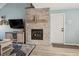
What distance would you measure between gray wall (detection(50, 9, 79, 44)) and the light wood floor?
0.15 metres

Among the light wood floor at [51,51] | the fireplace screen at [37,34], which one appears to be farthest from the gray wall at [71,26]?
the fireplace screen at [37,34]

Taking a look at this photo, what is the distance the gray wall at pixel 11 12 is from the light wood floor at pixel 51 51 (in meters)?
0.54

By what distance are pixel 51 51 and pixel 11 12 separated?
90 centimetres

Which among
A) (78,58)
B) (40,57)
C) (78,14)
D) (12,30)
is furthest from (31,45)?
(78,14)

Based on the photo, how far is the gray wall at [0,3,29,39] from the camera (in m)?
1.97

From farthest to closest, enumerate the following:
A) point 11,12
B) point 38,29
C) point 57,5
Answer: point 38,29, point 11,12, point 57,5

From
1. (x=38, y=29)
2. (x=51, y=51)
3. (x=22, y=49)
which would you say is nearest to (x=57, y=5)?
(x=38, y=29)

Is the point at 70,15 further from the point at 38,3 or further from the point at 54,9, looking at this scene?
the point at 38,3

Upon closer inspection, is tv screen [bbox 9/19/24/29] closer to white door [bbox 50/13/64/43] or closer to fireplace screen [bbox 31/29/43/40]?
fireplace screen [bbox 31/29/43/40]

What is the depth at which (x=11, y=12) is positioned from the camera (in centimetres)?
204

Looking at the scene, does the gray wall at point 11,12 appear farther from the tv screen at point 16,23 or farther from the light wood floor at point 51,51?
the light wood floor at point 51,51

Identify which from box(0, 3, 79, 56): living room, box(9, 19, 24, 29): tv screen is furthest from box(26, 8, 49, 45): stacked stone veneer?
box(9, 19, 24, 29): tv screen

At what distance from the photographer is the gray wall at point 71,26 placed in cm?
198

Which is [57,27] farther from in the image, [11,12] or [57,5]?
[11,12]
